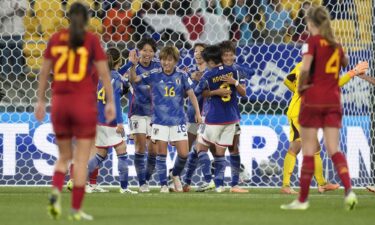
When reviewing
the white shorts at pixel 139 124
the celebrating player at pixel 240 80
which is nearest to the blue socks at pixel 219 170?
the celebrating player at pixel 240 80

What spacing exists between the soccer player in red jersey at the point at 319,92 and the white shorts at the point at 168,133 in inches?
134

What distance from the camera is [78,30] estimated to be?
24.9 ft

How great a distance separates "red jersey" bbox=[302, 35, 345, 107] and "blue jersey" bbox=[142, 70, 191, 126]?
3452mm

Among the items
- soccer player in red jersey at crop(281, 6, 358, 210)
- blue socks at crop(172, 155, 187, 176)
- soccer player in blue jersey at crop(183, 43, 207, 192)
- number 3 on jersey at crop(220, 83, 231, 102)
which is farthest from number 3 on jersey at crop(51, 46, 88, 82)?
soccer player in blue jersey at crop(183, 43, 207, 192)

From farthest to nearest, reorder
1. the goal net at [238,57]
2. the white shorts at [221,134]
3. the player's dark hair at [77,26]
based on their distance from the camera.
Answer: the goal net at [238,57], the white shorts at [221,134], the player's dark hair at [77,26]

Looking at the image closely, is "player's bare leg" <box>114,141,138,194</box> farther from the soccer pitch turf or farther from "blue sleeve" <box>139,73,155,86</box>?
"blue sleeve" <box>139,73,155,86</box>

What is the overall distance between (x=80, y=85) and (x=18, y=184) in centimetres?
637

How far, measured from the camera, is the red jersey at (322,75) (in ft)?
28.4

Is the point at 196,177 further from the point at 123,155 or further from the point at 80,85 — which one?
the point at 80,85

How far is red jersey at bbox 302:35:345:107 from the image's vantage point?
865 cm

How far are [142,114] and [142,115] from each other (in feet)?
0.04

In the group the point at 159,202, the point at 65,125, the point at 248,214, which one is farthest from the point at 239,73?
the point at 65,125

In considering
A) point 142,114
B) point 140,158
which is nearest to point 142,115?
point 142,114

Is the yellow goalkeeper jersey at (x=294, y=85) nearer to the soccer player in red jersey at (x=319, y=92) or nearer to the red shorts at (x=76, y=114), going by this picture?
the soccer player in red jersey at (x=319, y=92)
